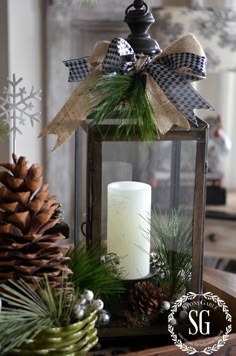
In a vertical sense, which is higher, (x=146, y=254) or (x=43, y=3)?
(x=43, y=3)

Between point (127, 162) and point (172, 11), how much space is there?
5.68 feet

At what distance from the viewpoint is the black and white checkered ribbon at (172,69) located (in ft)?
→ 2.65

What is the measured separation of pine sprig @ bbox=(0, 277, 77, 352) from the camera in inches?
25.6

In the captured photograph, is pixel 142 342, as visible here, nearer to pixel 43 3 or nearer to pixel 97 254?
pixel 97 254

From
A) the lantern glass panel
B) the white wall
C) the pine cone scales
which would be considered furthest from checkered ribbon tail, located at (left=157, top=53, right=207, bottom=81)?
the white wall

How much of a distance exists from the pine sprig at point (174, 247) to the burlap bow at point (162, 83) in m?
0.15

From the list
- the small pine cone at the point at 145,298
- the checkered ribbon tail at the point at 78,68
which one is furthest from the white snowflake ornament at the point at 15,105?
the small pine cone at the point at 145,298

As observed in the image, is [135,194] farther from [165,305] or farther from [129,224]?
[165,305]

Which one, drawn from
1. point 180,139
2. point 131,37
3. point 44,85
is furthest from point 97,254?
point 44,85

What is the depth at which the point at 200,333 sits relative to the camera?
0.85 meters

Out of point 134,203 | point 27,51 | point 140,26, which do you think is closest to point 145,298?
point 134,203

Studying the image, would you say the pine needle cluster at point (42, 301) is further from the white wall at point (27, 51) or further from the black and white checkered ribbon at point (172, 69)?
the white wall at point (27, 51)

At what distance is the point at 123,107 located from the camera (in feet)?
2.65

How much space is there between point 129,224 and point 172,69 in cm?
23
